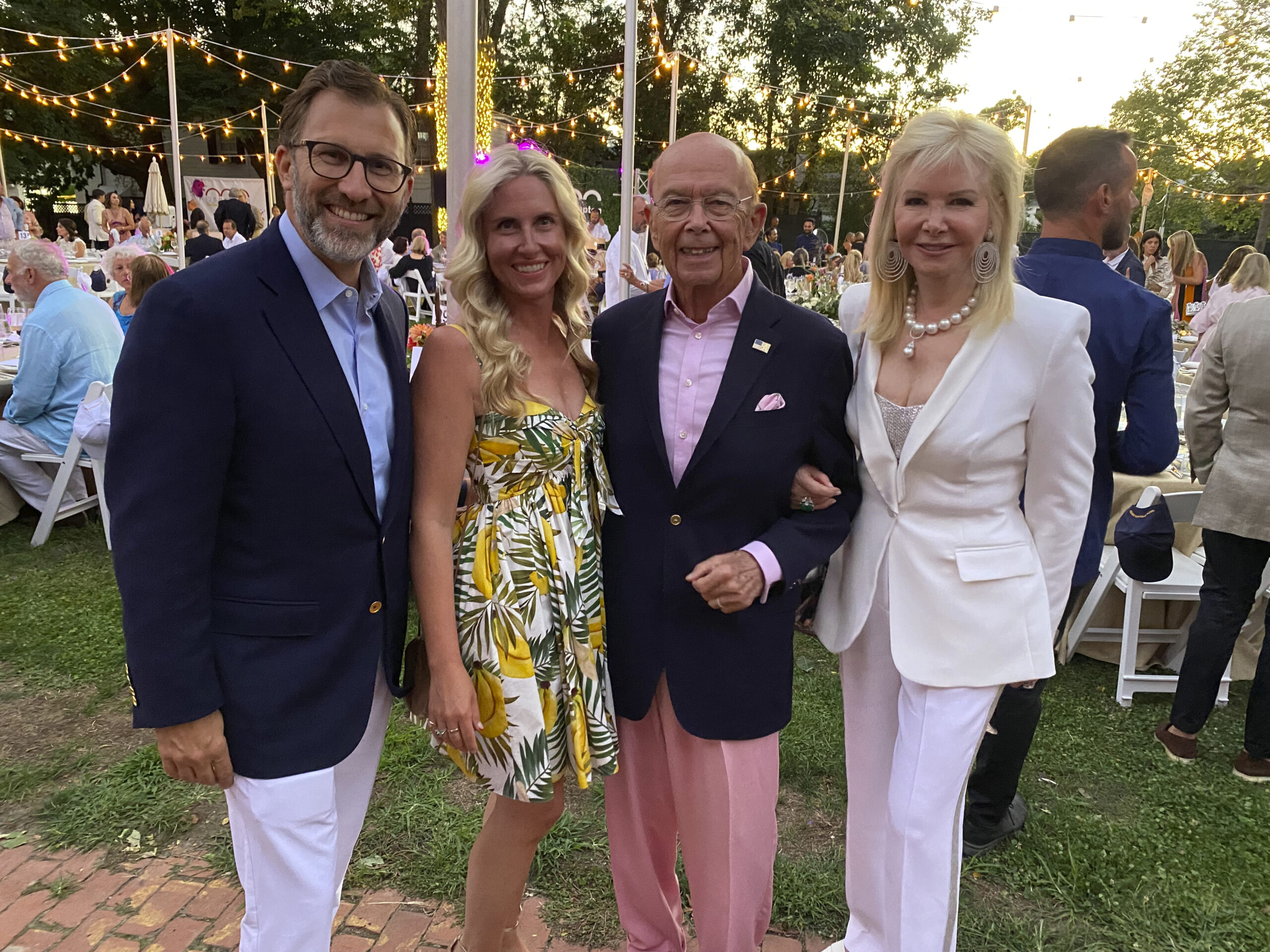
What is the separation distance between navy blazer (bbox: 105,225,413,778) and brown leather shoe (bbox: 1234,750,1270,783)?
3687mm

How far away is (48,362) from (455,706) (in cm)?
541

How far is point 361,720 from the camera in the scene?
1815mm

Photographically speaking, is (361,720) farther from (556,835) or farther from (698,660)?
(556,835)

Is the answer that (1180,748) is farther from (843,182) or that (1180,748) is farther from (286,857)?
(843,182)

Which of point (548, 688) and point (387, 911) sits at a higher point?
point (548, 688)

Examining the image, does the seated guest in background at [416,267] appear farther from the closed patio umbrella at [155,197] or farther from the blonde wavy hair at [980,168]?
the blonde wavy hair at [980,168]

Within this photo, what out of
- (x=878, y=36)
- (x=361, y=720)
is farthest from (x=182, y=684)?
(x=878, y=36)

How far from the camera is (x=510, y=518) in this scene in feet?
6.46

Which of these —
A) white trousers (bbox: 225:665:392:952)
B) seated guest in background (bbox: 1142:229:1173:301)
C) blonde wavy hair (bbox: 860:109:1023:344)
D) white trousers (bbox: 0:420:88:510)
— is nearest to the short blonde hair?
seated guest in background (bbox: 1142:229:1173:301)

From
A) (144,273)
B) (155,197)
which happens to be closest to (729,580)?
(144,273)

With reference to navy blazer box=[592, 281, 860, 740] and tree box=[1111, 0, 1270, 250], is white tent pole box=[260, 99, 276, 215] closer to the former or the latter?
navy blazer box=[592, 281, 860, 740]

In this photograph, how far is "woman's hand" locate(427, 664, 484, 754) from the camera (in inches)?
75.0

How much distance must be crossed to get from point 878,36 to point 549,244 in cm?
3168

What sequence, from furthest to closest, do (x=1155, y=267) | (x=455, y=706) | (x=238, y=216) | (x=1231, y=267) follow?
(x=238, y=216), (x=1155, y=267), (x=1231, y=267), (x=455, y=706)
